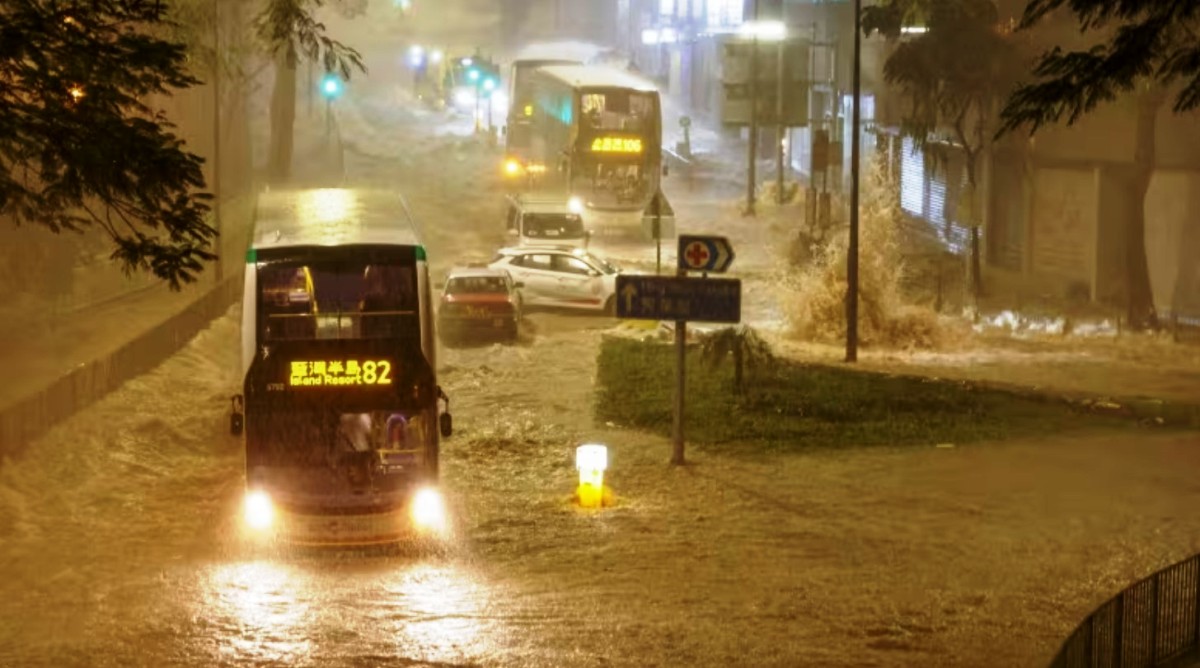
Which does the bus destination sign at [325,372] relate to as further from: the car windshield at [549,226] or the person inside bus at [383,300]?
the car windshield at [549,226]

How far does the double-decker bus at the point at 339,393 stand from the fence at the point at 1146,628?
25.9 ft

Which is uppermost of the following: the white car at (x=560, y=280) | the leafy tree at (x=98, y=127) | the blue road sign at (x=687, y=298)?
the leafy tree at (x=98, y=127)

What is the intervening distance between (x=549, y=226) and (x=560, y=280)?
683 cm

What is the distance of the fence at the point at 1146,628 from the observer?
10.7 m

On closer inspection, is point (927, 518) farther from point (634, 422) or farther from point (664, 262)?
point (664, 262)

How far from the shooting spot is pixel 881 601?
15.6m

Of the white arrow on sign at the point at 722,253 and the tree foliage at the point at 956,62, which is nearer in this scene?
the white arrow on sign at the point at 722,253

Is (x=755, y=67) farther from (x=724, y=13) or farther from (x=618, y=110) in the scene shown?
(x=724, y=13)

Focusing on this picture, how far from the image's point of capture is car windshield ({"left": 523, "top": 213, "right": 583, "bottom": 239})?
4400 cm

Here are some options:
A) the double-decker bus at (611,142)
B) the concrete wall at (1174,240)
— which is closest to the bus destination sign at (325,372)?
the concrete wall at (1174,240)

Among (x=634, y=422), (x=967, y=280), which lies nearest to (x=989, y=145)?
(x=967, y=280)

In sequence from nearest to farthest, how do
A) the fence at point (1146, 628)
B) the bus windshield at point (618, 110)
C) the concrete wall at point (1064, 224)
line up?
the fence at point (1146, 628) < the concrete wall at point (1064, 224) < the bus windshield at point (618, 110)

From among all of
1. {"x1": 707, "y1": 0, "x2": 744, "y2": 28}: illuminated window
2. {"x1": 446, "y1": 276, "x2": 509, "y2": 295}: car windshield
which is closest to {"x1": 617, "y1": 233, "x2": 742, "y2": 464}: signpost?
{"x1": 446, "y1": 276, "x2": 509, "y2": 295}: car windshield

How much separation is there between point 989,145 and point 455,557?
31.8 m
